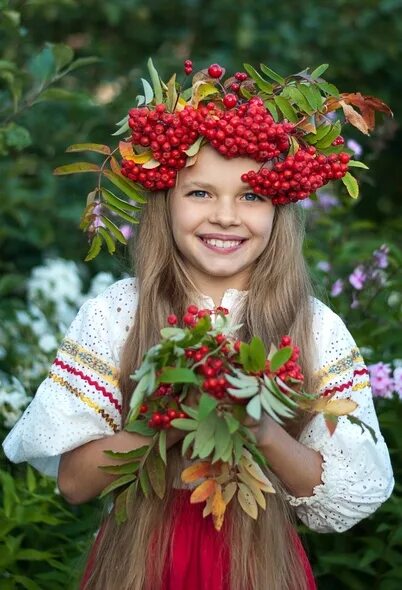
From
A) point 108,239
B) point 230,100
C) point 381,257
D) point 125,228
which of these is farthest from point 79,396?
point 381,257

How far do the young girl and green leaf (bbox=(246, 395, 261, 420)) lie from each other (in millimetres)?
309

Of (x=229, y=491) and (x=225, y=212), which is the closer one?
(x=229, y=491)

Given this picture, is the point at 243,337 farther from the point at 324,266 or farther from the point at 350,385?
the point at 324,266

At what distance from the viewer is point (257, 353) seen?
2.50 m

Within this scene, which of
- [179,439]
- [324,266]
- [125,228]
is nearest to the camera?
[179,439]

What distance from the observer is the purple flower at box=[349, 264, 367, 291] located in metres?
4.00

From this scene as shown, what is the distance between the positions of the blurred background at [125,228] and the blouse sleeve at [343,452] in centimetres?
38

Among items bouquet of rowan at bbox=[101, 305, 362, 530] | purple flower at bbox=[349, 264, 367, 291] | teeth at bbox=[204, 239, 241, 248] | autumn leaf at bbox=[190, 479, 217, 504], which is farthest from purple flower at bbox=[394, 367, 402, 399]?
autumn leaf at bbox=[190, 479, 217, 504]

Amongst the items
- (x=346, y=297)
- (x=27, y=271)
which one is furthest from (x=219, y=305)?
(x=27, y=271)

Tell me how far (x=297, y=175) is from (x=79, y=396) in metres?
0.66

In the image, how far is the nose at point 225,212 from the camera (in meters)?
2.85

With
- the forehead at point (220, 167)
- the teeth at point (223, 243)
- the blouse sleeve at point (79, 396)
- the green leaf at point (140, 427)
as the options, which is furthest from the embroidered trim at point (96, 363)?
the forehead at point (220, 167)

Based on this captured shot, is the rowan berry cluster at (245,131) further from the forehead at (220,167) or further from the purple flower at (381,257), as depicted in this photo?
the purple flower at (381,257)

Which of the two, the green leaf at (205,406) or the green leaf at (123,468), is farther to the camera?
the green leaf at (123,468)
